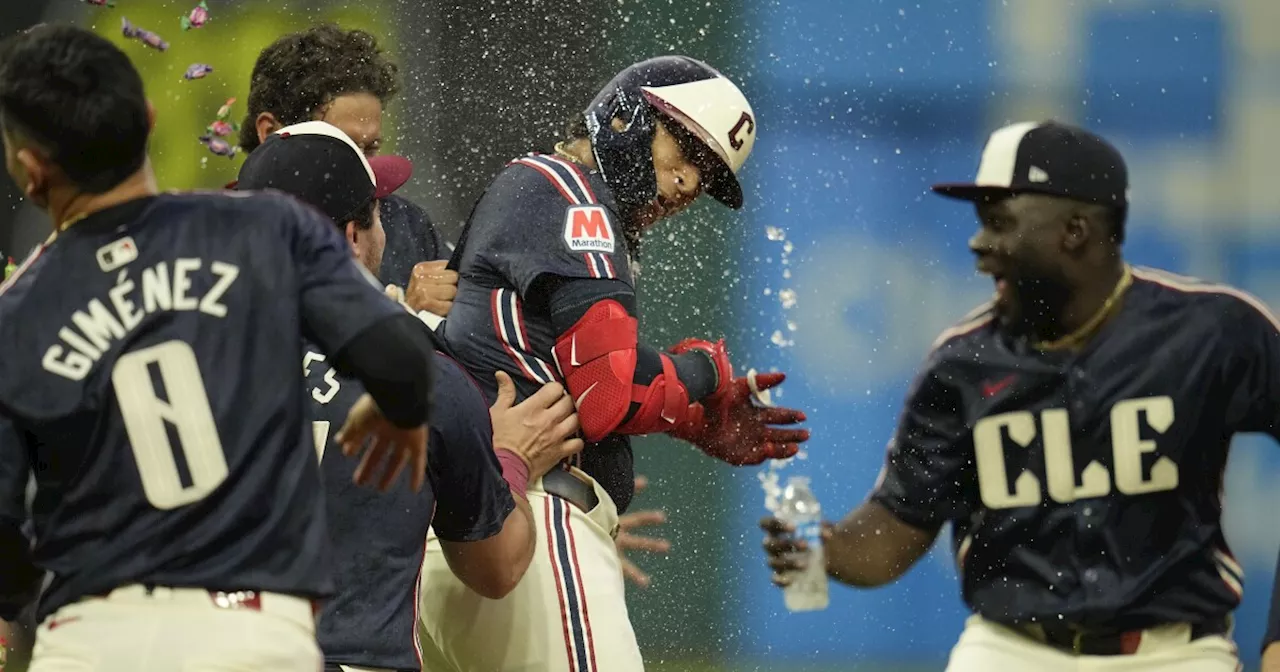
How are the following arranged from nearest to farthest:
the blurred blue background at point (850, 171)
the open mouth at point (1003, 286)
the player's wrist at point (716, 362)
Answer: the open mouth at point (1003, 286)
the player's wrist at point (716, 362)
the blurred blue background at point (850, 171)

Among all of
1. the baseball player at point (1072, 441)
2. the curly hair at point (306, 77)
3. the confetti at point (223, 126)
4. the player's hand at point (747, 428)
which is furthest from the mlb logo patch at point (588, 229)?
the confetti at point (223, 126)

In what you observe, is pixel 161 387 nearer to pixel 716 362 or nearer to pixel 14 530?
pixel 14 530

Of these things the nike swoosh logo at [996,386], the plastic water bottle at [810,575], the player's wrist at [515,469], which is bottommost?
the plastic water bottle at [810,575]

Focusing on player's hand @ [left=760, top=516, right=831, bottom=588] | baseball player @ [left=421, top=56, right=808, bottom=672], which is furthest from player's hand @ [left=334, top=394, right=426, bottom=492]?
baseball player @ [left=421, top=56, right=808, bottom=672]

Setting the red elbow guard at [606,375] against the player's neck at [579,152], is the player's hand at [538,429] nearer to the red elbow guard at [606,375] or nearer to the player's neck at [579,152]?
the red elbow guard at [606,375]

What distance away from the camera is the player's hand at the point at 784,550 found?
4.27 m

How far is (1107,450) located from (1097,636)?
42 cm

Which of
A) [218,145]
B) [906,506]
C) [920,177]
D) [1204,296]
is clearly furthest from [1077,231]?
[920,177]

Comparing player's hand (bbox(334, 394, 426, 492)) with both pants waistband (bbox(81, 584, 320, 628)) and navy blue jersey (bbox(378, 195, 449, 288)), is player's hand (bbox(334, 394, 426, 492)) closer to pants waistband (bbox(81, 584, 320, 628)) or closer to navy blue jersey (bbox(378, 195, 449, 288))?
pants waistband (bbox(81, 584, 320, 628))

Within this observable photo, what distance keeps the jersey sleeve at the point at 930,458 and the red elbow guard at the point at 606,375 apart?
2.22 ft

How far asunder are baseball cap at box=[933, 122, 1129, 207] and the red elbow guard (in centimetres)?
88

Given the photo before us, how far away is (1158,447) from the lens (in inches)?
159

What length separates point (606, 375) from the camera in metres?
4.55

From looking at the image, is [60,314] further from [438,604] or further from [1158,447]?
[1158,447]
